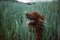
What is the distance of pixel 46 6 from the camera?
4.78 feet

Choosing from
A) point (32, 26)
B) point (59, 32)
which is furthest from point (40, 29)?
point (59, 32)

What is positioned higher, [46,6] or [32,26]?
[46,6]

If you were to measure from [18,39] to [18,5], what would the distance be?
363 millimetres

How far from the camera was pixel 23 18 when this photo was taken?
1485 millimetres

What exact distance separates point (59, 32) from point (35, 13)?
0.31 m

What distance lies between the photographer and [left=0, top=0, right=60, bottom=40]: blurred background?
56.6 inches

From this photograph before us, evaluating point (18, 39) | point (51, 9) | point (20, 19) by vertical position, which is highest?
point (51, 9)

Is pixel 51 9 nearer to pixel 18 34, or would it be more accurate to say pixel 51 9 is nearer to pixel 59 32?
pixel 59 32

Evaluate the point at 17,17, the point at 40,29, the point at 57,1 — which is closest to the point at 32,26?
the point at 40,29

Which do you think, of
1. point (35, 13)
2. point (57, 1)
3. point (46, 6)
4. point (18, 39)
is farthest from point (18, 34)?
point (57, 1)

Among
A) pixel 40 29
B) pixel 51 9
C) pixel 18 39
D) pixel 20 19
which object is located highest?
pixel 51 9

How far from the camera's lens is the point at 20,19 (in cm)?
150

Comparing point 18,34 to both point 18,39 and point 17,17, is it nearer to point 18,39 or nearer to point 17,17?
point 18,39

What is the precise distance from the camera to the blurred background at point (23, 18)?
144 centimetres
